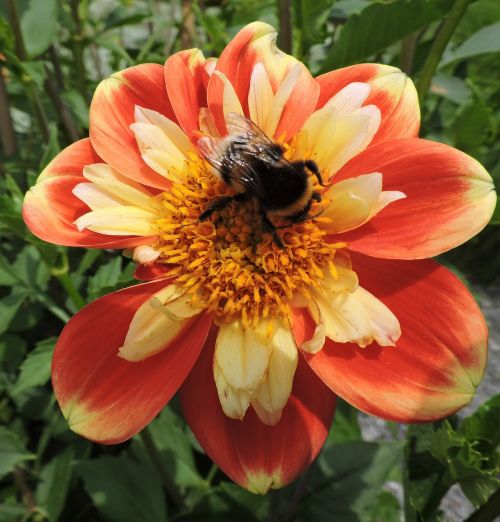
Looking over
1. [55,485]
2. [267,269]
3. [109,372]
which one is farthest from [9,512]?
[267,269]

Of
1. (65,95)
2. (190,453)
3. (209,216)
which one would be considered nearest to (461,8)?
(209,216)

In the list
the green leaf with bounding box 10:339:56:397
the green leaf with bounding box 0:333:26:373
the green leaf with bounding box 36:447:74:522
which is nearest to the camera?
the green leaf with bounding box 10:339:56:397

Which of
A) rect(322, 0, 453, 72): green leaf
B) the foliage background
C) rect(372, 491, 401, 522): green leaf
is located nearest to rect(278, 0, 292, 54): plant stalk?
the foliage background

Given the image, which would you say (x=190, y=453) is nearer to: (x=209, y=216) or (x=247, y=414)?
(x=247, y=414)

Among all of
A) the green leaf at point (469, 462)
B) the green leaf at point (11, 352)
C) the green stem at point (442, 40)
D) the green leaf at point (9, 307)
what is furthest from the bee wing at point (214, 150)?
the green leaf at point (11, 352)

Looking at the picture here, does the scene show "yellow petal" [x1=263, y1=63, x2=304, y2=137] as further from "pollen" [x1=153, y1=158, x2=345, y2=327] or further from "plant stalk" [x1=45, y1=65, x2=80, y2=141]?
"plant stalk" [x1=45, y1=65, x2=80, y2=141]

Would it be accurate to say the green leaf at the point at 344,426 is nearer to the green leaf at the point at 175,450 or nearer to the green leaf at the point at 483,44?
the green leaf at the point at 175,450
